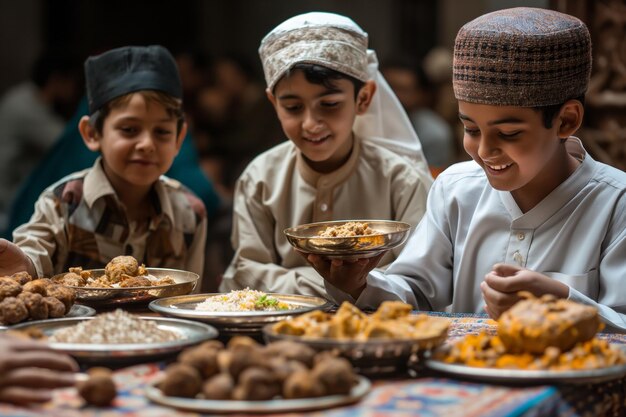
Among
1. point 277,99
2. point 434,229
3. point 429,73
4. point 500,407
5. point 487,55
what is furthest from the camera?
point 429,73

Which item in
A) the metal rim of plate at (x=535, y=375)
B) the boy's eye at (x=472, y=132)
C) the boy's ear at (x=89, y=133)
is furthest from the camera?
the boy's ear at (x=89, y=133)

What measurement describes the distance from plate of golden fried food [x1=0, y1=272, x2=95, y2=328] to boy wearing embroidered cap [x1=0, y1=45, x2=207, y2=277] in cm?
114

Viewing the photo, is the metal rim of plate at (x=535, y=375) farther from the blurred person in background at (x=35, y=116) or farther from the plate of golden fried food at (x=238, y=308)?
the blurred person in background at (x=35, y=116)

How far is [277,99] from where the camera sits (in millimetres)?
3736

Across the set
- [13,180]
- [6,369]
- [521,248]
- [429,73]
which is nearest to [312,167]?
[521,248]

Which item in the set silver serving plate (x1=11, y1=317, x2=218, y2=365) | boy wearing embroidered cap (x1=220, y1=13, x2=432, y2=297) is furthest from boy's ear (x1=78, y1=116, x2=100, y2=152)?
silver serving plate (x1=11, y1=317, x2=218, y2=365)

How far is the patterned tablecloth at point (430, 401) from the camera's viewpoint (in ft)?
5.49

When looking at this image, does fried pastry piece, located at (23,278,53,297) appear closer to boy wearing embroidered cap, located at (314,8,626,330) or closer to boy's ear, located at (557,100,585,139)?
boy wearing embroidered cap, located at (314,8,626,330)

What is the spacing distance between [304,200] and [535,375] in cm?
210

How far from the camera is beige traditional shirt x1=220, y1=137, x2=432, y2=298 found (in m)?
3.80

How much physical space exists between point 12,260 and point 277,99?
4.14 ft

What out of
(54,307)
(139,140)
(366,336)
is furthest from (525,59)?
(139,140)

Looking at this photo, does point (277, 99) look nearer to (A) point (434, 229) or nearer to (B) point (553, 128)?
(A) point (434, 229)

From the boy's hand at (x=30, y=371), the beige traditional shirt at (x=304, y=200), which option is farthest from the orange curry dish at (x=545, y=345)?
the beige traditional shirt at (x=304, y=200)
